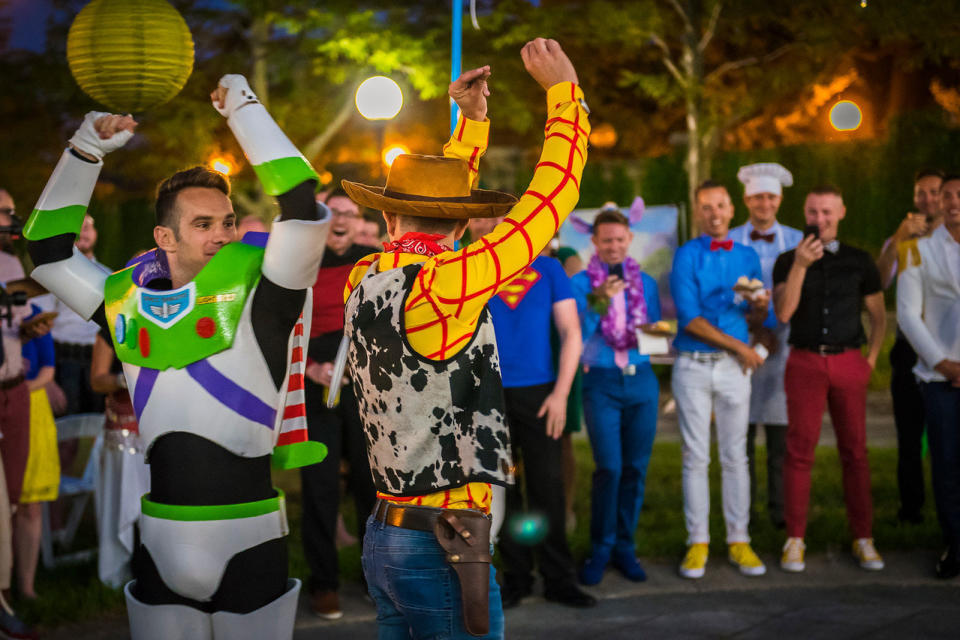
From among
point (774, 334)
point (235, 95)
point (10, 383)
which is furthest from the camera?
point (774, 334)

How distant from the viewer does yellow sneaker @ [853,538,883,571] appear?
596 centimetres

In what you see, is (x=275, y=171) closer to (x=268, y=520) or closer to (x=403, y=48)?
(x=268, y=520)

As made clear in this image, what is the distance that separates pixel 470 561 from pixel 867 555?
413 centimetres

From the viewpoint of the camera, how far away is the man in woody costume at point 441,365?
8.69 ft

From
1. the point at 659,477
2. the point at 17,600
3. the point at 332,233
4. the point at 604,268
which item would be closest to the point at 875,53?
the point at 659,477

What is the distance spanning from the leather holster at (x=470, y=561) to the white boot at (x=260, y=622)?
524 millimetres

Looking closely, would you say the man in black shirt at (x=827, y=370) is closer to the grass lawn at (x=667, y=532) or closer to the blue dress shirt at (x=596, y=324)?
the grass lawn at (x=667, y=532)

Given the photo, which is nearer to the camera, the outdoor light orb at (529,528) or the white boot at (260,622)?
the white boot at (260,622)

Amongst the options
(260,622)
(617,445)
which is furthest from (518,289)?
(260,622)

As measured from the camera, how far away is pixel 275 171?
264cm

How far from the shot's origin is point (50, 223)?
9.87 ft

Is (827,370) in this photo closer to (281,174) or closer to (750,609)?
(750,609)

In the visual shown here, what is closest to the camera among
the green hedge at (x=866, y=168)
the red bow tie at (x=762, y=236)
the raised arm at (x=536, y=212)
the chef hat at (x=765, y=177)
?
the raised arm at (x=536, y=212)

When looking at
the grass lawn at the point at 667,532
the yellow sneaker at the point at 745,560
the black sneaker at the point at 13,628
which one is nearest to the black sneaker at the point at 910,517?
the grass lawn at the point at 667,532
